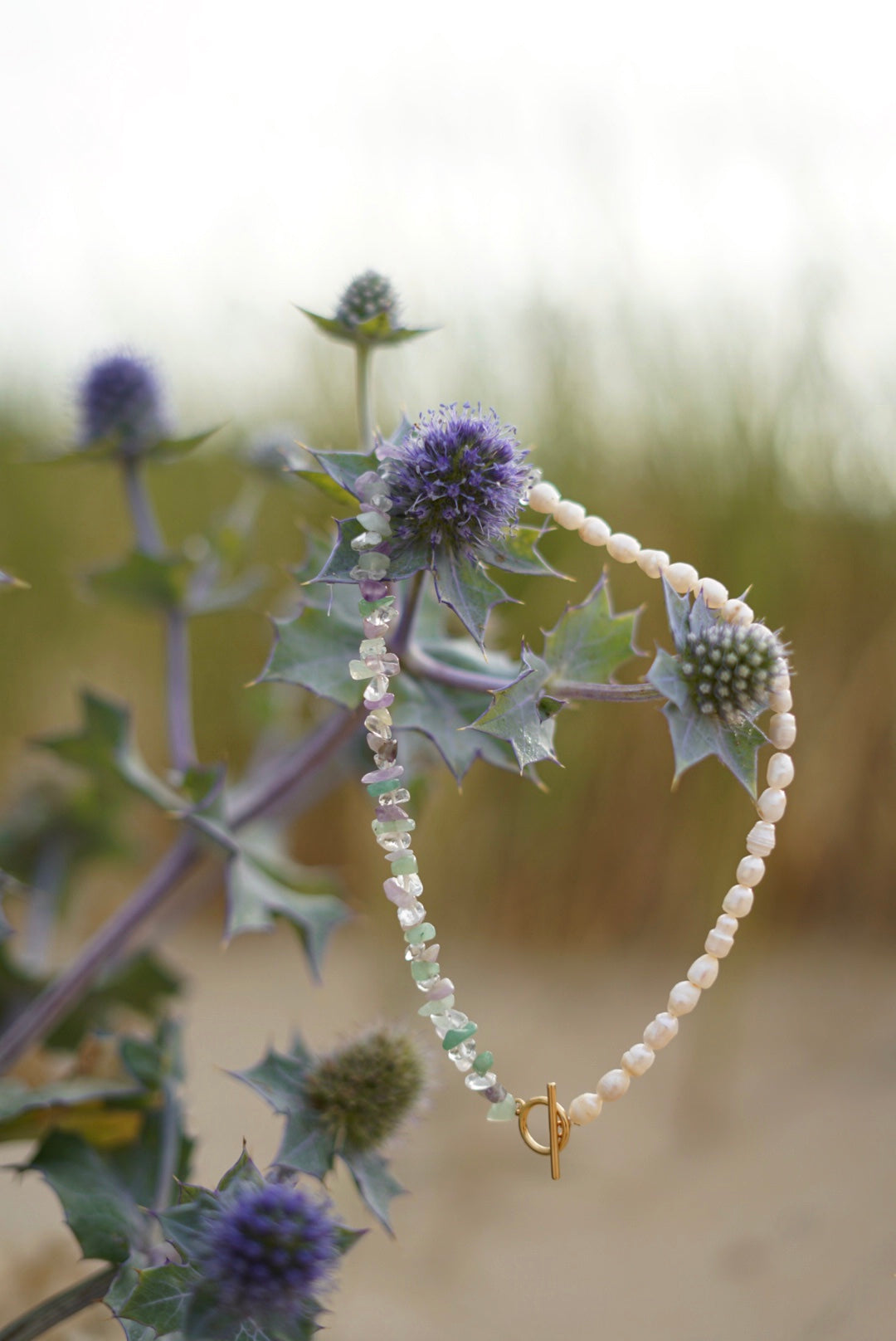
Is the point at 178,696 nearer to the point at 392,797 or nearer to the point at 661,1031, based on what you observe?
the point at 392,797

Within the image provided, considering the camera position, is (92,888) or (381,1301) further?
(92,888)

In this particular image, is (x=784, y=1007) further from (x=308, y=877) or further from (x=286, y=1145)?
(x=286, y=1145)

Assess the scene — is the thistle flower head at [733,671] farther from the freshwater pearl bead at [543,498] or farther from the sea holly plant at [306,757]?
the freshwater pearl bead at [543,498]

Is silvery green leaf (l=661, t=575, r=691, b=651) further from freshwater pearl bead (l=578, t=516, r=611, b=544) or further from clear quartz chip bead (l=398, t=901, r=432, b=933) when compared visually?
clear quartz chip bead (l=398, t=901, r=432, b=933)

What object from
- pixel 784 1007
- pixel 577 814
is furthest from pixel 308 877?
pixel 784 1007

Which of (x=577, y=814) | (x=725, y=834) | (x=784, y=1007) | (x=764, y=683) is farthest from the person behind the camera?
(x=577, y=814)

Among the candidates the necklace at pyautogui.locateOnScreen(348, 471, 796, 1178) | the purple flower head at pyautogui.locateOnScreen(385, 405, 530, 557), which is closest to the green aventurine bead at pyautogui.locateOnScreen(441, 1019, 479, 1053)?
the necklace at pyautogui.locateOnScreen(348, 471, 796, 1178)

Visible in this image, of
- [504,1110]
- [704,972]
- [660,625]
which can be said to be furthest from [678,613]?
[660,625]
